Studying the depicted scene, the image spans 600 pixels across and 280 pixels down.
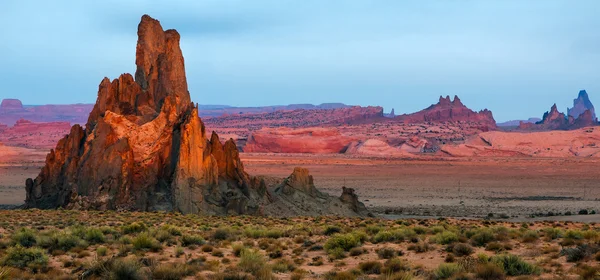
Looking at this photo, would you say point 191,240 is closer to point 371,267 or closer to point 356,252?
point 356,252

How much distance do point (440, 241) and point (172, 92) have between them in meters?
21.6

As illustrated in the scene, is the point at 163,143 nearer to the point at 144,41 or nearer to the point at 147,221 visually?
the point at 144,41

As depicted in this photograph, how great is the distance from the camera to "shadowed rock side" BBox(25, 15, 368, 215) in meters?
31.1

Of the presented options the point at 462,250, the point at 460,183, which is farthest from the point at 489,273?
the point at 460,183

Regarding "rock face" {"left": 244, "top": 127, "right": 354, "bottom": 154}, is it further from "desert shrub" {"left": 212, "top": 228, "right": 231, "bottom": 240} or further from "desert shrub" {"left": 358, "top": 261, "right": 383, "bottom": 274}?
"desert shrub" {"left": 358, "top": 261, "right": 383, "bottom": 274}

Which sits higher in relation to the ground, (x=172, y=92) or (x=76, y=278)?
(x=172, y=92)

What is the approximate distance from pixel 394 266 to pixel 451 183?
2530 inches

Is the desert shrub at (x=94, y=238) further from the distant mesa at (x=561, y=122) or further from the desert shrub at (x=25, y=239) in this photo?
the distant mesa at (x=561, y=122)

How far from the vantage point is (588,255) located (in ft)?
42.2

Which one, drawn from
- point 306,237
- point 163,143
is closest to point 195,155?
point 163,143

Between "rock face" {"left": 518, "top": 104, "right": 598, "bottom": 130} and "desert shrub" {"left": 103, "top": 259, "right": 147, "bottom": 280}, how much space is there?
6773 inches

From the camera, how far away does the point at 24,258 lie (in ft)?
44.8

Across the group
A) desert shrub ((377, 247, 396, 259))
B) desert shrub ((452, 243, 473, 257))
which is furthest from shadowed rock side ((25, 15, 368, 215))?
desert shrub ((452, 243, 473, 257))

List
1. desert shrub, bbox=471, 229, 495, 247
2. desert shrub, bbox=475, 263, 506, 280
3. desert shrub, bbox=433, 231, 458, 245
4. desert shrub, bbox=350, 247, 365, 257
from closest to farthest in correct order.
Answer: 1. desert shrub, bbox=475, 263, 506, 280
2. desert shrub, bbox=350, 247, 365, 257
3. desert shrub, bbox=471, 229, 495, 247
4. desert shrub, bbox=433, 231, 458, 245
